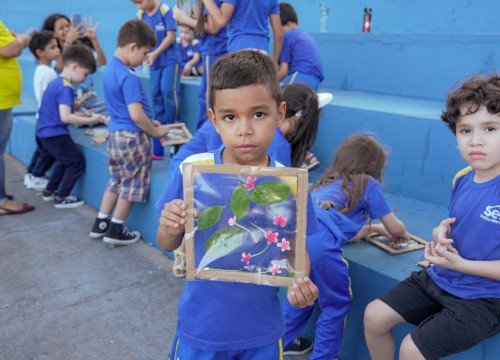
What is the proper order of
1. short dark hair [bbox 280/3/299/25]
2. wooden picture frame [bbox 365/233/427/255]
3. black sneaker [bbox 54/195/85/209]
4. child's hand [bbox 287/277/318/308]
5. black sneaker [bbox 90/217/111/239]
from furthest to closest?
1. black sneaker [bbox 54/195/85/209]
2. short dark hair [bbox 280/3/299/25]
3. black sneaker [bbox 90/217/111/239]
4. wooden picture frame [bbox 365/233/427/255]
5. child's hand [bbox 287/277/318/308]

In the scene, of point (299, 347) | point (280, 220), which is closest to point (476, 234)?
point (280, 220)

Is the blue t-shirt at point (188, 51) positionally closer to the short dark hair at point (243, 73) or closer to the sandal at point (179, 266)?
the sandal at point (179, 266)

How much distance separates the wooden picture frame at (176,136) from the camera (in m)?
3.83

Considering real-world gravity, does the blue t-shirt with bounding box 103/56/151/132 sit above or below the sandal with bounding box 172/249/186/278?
above

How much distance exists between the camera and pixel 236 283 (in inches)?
58.1

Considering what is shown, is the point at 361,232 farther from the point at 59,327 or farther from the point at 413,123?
the point at 59,327

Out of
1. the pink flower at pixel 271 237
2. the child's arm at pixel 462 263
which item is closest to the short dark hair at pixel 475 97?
the child's arm at pixel 462 263

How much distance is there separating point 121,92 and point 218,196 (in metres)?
2.36

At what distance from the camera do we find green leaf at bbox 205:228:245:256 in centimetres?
141

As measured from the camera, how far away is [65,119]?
14.0ft

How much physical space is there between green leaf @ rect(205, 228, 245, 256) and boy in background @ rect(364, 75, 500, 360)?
0.72m

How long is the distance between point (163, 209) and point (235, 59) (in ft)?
1.70

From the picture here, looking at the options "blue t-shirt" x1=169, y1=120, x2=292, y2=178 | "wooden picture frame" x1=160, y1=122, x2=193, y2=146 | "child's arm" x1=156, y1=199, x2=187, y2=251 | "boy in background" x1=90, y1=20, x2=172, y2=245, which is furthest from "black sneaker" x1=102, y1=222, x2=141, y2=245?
"child's arm" x1=156, y1=199, x2=187, y2=251

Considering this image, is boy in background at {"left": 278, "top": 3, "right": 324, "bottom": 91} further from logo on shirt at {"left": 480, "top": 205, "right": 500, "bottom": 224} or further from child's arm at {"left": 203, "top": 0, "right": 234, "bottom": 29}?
logo on shirt at {"left": 480, "top": 205, "right": 500, "bottom": 224}
